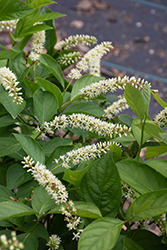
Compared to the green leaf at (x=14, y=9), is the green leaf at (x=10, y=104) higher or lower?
lower

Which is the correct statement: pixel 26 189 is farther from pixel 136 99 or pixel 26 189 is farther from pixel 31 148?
pixel 136 99

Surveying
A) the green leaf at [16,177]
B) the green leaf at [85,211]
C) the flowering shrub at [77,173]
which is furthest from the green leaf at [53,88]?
the green leaf at [85,211]

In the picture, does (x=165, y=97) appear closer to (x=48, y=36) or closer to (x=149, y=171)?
(x=48, y=36)

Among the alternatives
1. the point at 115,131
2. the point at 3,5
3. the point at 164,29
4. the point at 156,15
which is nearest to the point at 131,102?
the point at 115,131

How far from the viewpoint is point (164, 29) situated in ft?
12.4

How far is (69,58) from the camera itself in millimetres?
935

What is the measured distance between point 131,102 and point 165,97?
2.49 meters

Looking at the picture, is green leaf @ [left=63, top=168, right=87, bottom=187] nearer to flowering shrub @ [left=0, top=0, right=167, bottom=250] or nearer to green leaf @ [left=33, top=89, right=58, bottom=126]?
flowering shrub @ [left=0, top=0, right=167, bottom=250]

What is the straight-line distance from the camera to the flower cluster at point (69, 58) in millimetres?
930

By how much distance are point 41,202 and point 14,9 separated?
489 mm

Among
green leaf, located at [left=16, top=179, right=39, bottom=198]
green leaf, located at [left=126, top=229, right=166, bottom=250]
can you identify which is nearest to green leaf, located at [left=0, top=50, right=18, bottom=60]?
green leaf, located at [left=16, top=179, right=39, bottom=198]

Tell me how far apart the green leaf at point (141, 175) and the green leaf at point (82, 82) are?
287 mm

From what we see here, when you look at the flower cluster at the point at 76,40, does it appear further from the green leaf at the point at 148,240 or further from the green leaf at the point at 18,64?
the green leaf at the point at 148,240

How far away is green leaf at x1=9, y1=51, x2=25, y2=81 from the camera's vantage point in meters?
0.75
